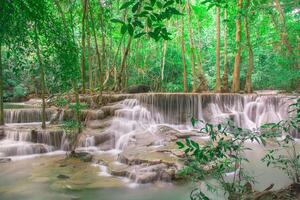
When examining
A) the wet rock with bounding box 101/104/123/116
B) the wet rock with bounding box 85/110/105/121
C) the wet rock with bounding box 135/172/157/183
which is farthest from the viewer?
the wet rock with bounding box 101/104/123/116

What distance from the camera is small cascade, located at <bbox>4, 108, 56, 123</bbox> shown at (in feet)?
51.3

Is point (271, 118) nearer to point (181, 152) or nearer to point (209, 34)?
point (181, 152)

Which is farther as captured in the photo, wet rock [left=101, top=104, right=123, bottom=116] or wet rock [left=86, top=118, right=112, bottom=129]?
wet rock [left=101, top=104, right=123, bottom=116]

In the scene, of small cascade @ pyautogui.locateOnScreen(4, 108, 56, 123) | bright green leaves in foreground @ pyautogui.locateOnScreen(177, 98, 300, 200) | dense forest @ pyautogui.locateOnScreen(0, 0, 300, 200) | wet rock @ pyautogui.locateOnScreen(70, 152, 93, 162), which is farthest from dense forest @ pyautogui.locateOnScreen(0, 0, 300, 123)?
wet rock @ pyautogui.locateOnScreen(70, 152, 93, 162)

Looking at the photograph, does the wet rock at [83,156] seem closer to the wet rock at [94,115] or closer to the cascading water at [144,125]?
the cascading water at [144,125]

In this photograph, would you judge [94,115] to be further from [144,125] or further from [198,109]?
[198,109]

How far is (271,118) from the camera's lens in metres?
14.4

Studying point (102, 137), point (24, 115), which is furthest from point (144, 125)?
point (24, 115)

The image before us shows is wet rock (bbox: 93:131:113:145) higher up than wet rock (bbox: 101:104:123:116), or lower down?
lower down

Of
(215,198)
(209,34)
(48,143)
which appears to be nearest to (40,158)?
Answer: (48,143)

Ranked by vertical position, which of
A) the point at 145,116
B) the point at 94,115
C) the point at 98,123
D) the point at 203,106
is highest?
the point at 203,106

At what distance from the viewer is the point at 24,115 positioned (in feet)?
51.7

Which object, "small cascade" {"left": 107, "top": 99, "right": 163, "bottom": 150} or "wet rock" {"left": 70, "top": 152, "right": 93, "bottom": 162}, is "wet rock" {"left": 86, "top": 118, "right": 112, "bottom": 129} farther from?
"wet rock" {"left": 70, "top": 152, "right": 93, "bottom": 162}

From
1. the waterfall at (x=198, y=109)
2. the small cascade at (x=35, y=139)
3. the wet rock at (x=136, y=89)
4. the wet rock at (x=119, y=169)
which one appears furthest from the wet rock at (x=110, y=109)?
the wet rock at (x=119, y=169)
